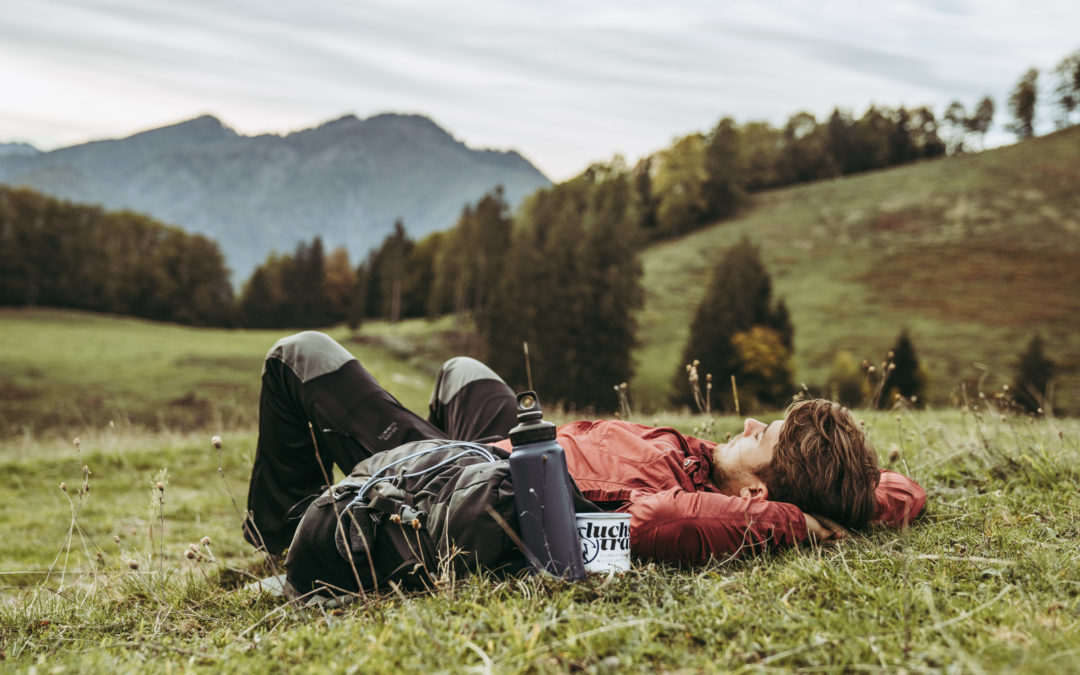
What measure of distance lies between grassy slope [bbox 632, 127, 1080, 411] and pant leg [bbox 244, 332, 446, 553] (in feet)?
122

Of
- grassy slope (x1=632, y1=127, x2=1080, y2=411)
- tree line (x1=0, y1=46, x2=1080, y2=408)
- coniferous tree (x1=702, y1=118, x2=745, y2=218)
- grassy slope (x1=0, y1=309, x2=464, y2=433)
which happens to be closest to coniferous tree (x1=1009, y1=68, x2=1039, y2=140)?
tree line (x1=0, y1=46, x2=1080, y2=408)

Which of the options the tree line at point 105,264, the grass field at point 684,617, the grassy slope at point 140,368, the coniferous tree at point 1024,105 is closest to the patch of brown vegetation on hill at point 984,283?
the grassy slope at point 140,368

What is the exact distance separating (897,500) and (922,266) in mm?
60567

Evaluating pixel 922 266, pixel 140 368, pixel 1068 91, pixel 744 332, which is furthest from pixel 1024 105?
pixel 140 368

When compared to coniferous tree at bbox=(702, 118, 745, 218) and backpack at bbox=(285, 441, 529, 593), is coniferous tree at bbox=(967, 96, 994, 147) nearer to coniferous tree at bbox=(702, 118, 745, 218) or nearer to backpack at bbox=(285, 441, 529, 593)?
coniferous tree at bbox=(702, 118, 745, 218)

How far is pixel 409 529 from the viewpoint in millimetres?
2971

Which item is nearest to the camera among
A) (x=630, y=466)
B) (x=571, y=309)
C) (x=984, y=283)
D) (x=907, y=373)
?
(x=630, y=466)

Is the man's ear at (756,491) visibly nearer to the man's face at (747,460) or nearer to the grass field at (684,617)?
the man's face at (747,460)

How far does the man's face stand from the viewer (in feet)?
10.9

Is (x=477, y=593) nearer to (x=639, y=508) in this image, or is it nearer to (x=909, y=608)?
(x=639, y=508)

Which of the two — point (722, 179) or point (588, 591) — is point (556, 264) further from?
point (588, 591)

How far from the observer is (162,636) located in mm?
2664

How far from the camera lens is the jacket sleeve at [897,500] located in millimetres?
3436

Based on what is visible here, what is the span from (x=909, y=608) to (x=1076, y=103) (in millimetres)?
110603
